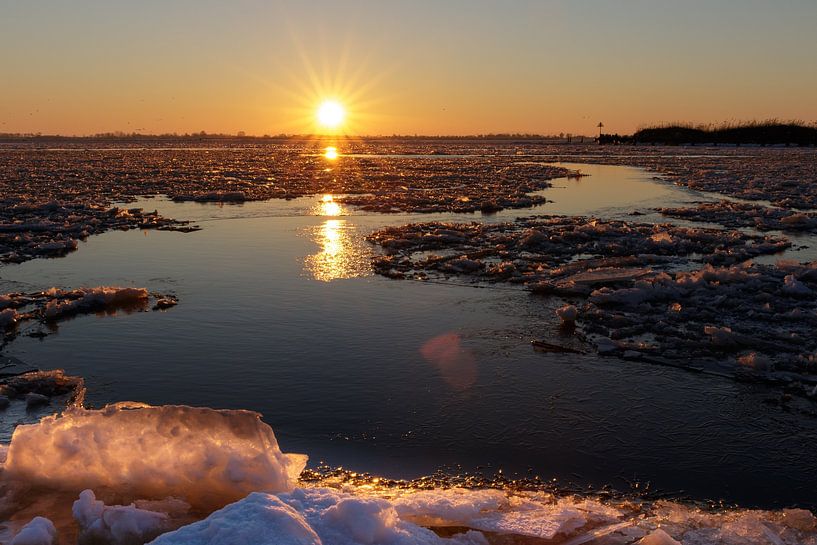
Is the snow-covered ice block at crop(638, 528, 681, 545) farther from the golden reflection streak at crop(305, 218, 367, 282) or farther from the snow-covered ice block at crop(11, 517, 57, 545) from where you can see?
the golden reflection streak at crop(305, 218, 367, 282)

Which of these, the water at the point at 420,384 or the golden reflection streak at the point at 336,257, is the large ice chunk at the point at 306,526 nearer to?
the water at the point at 420,384

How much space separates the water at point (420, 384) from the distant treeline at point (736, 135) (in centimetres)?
7525

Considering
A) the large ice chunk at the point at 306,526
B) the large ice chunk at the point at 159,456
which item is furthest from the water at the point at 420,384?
the large ice chunk at the point at 306,526

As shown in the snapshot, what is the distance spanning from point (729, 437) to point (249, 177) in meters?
29.0

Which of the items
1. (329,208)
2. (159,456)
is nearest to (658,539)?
(159,456)

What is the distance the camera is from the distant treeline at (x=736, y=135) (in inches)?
2842

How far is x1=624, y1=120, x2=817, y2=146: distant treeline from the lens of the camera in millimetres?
72188

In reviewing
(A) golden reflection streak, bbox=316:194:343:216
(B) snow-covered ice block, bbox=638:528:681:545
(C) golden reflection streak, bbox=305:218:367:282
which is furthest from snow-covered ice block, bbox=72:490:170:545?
(A) golden reflection streak, bbox=316:194:343:216

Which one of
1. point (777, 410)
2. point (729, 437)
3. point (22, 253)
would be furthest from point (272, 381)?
point (22, 253)

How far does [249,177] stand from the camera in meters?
31.4

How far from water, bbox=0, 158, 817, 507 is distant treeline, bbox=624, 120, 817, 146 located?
75.3 meters

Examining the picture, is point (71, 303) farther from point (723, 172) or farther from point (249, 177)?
point (723, 172)

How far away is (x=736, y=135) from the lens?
77.9m

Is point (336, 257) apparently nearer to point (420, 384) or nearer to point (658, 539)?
point (420, 384)
